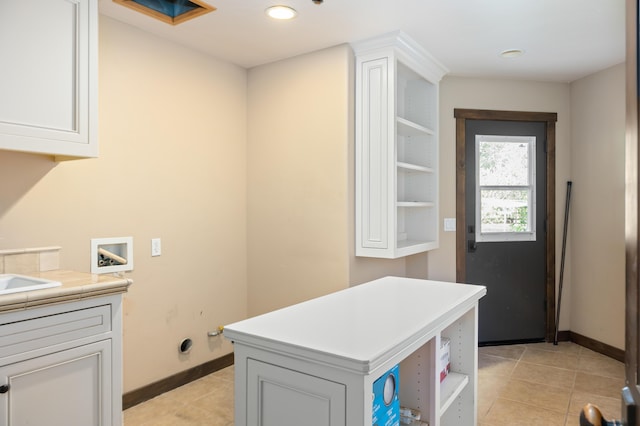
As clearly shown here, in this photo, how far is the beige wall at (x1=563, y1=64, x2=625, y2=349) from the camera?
365 centimetres

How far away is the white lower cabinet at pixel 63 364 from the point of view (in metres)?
1.67

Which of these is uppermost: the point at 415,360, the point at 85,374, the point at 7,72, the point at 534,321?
the point at 7,72

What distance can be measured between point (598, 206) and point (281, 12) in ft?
10.2

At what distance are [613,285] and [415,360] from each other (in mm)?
2968

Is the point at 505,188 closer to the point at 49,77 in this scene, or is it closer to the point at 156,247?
the point at 156,247

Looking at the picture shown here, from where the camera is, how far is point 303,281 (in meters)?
3.41

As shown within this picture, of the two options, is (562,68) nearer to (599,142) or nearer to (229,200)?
(599,142)

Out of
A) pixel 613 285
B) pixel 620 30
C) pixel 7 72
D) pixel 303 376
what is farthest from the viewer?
pixel 613 285

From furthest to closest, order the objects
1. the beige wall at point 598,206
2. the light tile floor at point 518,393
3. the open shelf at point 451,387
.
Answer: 1. the beige wall at point 598,206
2. the light tile floor at point 518,393
3. the open shelf at point 451,387

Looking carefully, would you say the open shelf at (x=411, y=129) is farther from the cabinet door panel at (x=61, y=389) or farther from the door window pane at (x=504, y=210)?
the cabinet door panel at (x=61, y=389)

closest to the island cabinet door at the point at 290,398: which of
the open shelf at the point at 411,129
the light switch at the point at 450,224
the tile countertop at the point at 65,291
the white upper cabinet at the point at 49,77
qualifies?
the tile countertop at the point at 65,291

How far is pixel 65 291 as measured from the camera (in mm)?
1809

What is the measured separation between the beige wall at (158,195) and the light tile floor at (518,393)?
24cm

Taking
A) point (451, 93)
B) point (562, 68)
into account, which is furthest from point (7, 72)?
point (562, 68)
